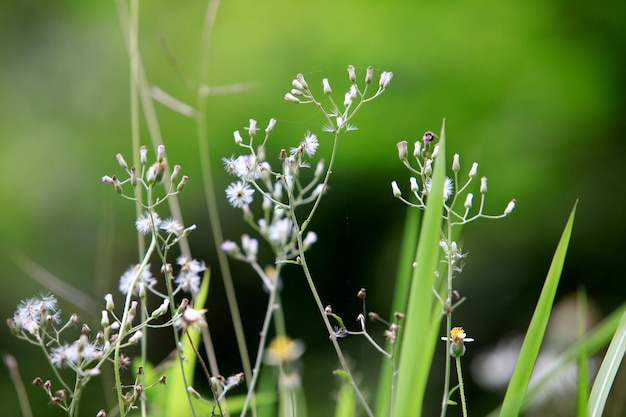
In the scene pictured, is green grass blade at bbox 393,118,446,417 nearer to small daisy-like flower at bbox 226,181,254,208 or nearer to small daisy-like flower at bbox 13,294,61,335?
small daisy-like flower at bbox 226,181,254,208

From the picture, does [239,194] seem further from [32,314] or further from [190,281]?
[32,314]

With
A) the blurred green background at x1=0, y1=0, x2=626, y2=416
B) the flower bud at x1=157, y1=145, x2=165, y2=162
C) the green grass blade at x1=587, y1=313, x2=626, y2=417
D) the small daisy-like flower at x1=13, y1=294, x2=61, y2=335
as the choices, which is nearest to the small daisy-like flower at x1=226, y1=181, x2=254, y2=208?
the flower bud at x1=157, y1=145, x2=165, y2=162

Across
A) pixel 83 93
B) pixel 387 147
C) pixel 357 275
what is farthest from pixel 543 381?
pixel 83 93

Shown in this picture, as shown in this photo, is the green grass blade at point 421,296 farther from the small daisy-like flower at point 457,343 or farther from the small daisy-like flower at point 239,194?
the small daisy-like flower at point 239,194

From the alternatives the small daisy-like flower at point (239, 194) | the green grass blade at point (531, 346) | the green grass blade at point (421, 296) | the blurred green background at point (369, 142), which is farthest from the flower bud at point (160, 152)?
the blurred green background at point (369, 142)

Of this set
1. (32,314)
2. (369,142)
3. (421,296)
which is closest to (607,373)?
(421,296)

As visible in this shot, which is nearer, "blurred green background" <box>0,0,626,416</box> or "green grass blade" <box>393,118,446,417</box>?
"green grass blade" <box>393,118,446,417</box>
